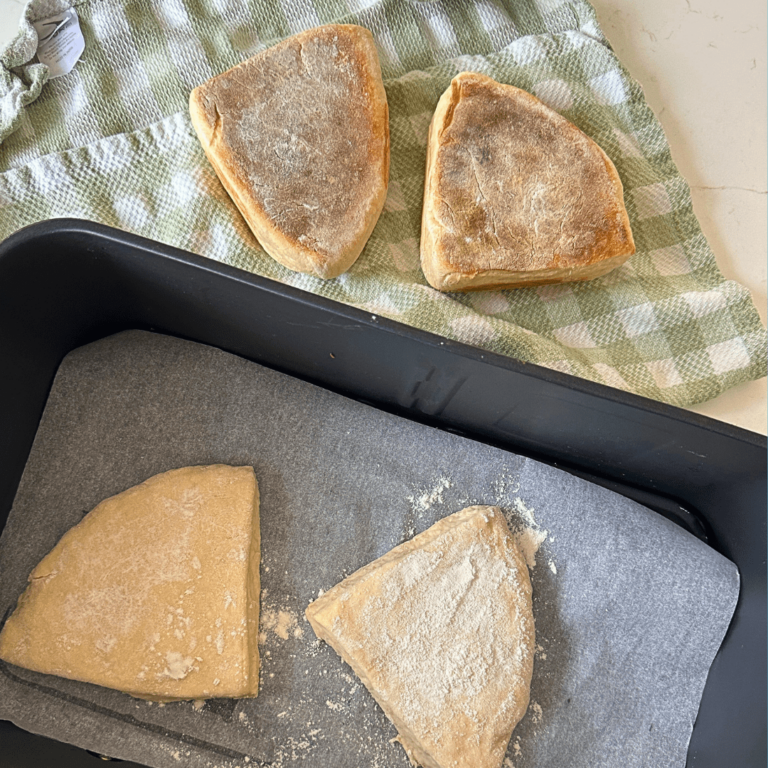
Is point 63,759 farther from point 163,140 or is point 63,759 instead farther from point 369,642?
point 163,140

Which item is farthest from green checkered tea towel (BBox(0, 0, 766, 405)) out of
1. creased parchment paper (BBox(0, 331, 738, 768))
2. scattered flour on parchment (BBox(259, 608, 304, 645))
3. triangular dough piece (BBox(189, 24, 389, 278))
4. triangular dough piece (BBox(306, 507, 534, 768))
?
scattered flour on parchment (BBox(259, 608, 304, 645))

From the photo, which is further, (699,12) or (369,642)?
(699,12)

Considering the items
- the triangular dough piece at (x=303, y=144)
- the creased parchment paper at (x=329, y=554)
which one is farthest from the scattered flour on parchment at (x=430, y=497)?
the triangular dough piece at (x=303, y=144)

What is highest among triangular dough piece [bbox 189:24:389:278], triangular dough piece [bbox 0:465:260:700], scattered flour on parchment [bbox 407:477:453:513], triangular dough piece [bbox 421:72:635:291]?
triangular dough piece [bbox 189:24:389:278]

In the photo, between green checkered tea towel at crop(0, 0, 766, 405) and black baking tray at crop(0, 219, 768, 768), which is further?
green checkered tea towel at crop(0, 0, 766, 405)

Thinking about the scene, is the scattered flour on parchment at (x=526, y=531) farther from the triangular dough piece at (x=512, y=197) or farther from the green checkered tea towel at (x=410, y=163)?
the triangular dough piece at (x=512, y=197)

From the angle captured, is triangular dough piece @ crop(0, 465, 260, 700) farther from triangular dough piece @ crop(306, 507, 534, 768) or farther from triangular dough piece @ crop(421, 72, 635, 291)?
triangular dough piece @ crop(421, 72, 635, 291)

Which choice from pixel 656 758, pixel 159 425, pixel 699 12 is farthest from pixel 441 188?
pixel 656 758
